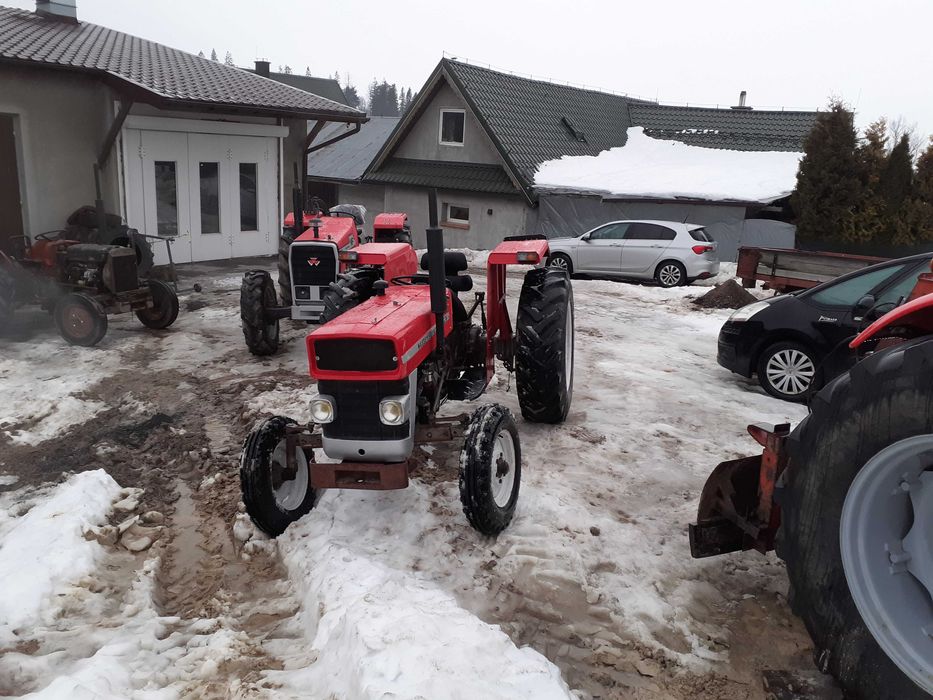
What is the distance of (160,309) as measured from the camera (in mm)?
9141

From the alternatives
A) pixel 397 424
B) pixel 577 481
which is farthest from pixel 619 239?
pixel 397 424

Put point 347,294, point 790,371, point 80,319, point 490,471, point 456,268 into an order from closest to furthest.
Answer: point 490,471 → point 347,294 → point 456,268 → point 790,371 → point 80,319

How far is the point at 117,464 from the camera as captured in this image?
5496 millimetres

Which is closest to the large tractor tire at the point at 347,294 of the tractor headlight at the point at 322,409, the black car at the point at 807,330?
the tractor headlight at the point at 322,409

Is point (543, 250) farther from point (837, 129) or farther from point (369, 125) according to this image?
point (369, 125)

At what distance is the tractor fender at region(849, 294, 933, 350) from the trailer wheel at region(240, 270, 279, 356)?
6.08 m

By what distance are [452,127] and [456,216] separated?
2.54 metres

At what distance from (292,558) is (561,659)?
162cm

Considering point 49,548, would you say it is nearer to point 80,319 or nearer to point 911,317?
point 911,317

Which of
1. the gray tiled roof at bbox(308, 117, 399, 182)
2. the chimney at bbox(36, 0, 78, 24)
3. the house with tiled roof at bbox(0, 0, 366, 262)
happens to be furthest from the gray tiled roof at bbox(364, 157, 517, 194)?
the chimney at bbox(36, 0, 78, 24)

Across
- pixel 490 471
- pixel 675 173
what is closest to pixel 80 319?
pixel 490 471

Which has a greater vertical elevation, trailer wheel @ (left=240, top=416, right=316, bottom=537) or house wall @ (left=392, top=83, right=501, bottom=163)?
house wall @ (left=392, top=83, right=501, bottom=163)

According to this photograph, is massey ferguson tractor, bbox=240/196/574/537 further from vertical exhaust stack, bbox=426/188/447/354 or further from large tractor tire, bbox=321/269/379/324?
large tractor tire, bbox=321/269/379/324

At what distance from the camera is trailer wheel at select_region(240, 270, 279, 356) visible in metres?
7.73
